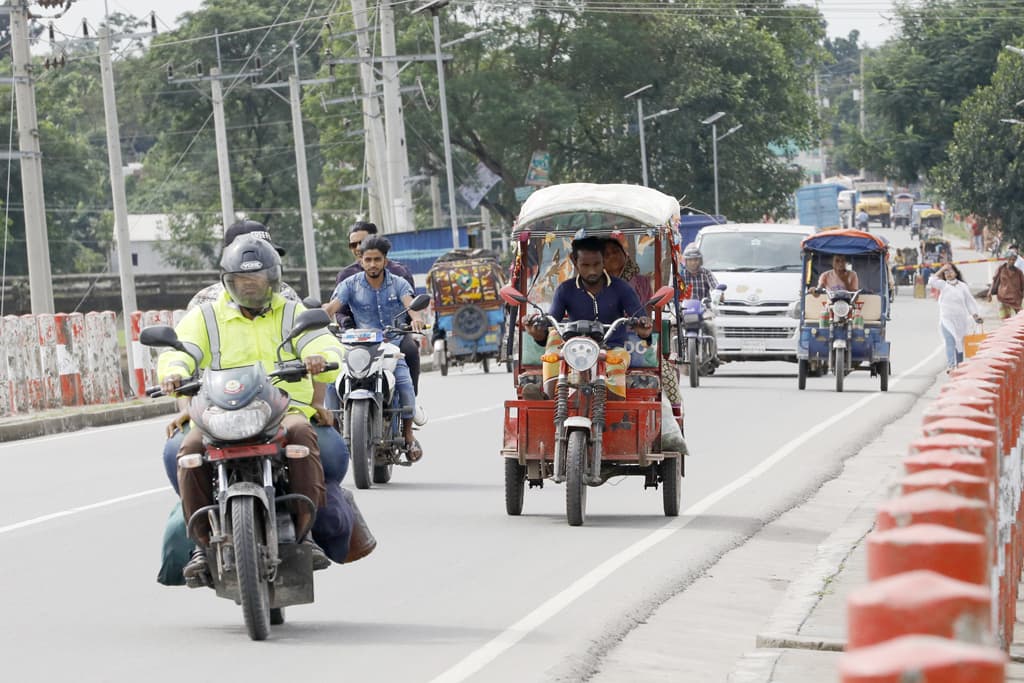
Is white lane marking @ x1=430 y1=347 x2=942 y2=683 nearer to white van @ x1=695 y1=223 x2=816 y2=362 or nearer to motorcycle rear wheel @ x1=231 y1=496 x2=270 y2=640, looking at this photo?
motorcycle rear wheel @ x1=231 y1=496 x2=270 y2=640

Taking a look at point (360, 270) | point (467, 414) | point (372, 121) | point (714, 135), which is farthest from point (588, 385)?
point (714, 135)

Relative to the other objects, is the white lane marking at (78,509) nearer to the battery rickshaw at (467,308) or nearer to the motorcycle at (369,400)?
the motorcycle at (369,400)

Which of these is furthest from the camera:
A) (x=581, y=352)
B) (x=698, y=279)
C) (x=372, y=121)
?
(x=372, y=121)

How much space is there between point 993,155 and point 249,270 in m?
64.0

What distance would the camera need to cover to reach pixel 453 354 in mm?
31422

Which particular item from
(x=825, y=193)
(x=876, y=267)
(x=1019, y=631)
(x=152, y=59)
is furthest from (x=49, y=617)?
(x=825, y=193)

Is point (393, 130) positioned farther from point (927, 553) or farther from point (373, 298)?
point (927, 553)

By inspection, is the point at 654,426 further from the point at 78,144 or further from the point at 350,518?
the point at 78,144

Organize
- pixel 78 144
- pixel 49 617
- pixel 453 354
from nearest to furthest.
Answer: pixel 49 617 → pixel 453 354 → pixel 78 144

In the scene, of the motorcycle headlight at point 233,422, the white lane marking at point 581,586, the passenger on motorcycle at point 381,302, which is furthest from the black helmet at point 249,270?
the passenger on motorcycle at point 381,302

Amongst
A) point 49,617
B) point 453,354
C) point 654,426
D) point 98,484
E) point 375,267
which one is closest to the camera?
point 49,617

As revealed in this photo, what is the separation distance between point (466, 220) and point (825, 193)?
1760cm

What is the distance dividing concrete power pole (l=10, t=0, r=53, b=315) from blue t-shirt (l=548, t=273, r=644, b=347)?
19820 millimetres

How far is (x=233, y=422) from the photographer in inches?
301
